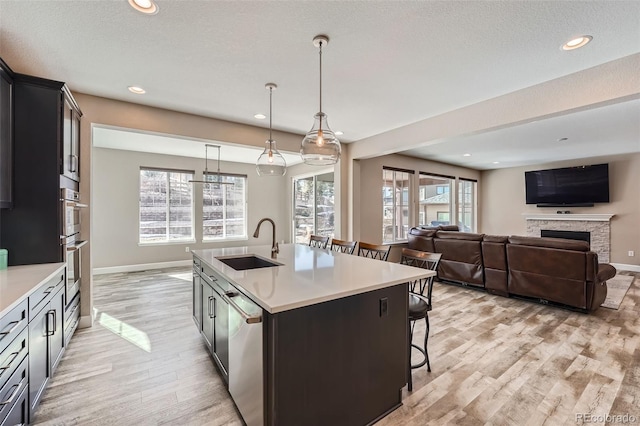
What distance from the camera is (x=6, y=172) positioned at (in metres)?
2.13

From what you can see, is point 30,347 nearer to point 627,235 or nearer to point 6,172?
point 6,172

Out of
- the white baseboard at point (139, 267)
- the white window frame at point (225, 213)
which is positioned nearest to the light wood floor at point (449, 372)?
the white baseboard at point (139, 267)

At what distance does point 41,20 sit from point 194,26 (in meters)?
1.02

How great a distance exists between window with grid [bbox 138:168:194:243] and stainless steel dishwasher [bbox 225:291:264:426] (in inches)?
216

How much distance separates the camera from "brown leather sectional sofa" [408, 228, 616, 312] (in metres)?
3.43

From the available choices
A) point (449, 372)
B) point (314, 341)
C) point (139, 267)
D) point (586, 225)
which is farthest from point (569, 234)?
point (139, 267)

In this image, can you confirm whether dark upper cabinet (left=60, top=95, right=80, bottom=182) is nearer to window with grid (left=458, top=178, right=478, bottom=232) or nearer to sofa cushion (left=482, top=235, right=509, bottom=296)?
sofa cushion (left=482, top=235, right=509, bottom=296)

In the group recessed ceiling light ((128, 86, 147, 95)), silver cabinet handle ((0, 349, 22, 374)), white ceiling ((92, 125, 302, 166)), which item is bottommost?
silver cabinet handle ((0, 349, 22, 374))

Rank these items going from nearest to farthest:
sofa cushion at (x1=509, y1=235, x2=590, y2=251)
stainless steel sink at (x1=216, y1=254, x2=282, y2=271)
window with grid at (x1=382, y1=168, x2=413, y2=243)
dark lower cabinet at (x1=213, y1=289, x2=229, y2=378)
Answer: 1. dark lower cabinet at (x1=213, y1=289, x2=229, y2=378)
2. stainless steel sink at (x1=216, y1=254, x2=282, y2=271)
3. sofa cushion at (x1=509, y1=235, x2=590, y2=251)
4. window with grid at (x1=382, y1=168, x2=413, y2=243)

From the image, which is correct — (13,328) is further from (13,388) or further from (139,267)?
(139,267)

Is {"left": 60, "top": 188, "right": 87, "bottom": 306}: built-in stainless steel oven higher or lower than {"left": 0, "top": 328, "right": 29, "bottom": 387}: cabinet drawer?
higher

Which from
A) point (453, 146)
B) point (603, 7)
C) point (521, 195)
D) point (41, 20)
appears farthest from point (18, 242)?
point (521, 195)

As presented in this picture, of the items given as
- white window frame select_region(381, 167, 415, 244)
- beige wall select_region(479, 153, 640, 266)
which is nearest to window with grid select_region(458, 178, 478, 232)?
beige wall select_region(479, 153, 640, 266)

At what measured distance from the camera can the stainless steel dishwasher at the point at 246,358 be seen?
1469 mm
